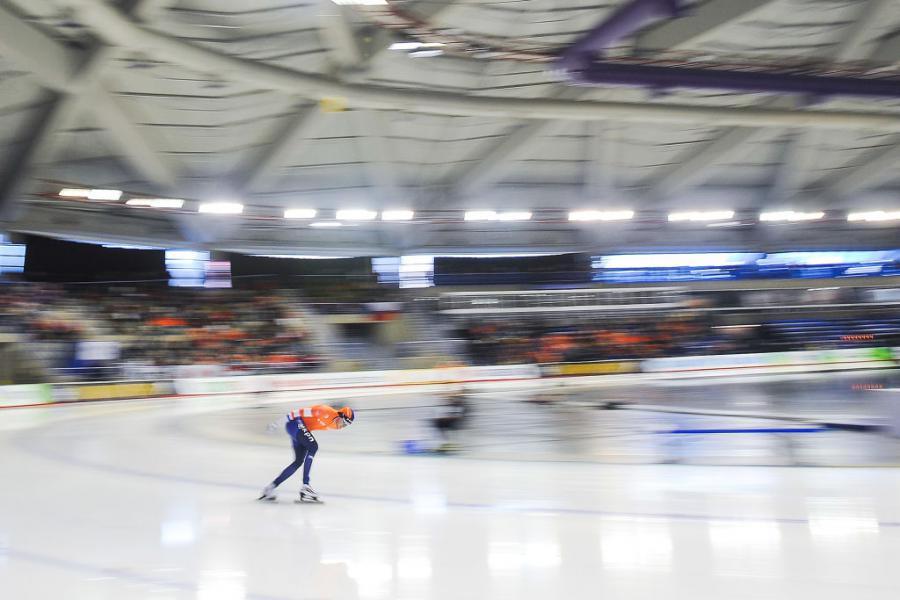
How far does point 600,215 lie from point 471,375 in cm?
1028

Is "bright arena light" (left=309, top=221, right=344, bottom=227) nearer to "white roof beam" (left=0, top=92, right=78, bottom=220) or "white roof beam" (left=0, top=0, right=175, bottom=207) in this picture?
"white roof beam" (left=0, top=0, right=175, bottom=207)

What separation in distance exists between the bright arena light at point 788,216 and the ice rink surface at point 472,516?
25.3 metres

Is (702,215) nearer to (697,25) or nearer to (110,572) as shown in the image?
(697,25)

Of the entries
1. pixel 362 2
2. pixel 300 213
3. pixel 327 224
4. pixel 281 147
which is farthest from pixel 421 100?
pixel 327 224

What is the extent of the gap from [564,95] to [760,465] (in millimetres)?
16542

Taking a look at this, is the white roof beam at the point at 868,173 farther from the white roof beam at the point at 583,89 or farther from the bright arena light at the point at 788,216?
the white roof beam at the point at 583,89

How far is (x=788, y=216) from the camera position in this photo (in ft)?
118

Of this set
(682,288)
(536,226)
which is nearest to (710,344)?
(682,288)

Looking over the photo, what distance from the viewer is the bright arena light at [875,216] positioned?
37750 millimetres

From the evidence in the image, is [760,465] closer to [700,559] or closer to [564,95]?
[700,559]

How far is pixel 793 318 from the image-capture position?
37.0m

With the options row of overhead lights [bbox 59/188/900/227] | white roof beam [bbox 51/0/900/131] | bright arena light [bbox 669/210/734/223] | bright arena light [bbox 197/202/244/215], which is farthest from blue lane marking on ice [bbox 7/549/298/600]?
bright arena light [bbox 669/210/734/223]

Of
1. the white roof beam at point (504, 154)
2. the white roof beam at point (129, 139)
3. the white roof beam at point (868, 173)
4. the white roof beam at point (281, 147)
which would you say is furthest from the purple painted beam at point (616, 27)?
the white roof beam at point (868, 173)

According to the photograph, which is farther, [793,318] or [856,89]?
[793,318]
